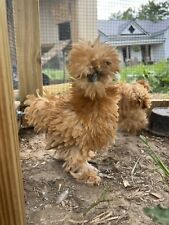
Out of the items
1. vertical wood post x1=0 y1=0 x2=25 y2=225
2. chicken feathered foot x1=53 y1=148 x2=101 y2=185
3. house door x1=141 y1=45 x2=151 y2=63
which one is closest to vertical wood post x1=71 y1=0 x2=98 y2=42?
house door x1=141 y1=45 x2=151 y2=63

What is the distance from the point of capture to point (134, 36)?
138 cm

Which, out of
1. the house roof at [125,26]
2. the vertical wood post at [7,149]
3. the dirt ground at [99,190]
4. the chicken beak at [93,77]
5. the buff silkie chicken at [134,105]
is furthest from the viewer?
the buff silkie chicken at [134,105]

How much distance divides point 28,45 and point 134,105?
0.68 meters

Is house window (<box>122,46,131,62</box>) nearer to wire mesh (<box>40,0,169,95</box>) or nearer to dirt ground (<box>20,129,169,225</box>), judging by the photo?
wire mesh (<box>40,0,169,95</box>)

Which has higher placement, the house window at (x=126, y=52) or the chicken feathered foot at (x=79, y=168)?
the house window at (x=126, y=52)

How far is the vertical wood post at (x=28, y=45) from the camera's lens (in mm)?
1554

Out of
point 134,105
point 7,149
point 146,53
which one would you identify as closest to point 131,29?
point 146,53

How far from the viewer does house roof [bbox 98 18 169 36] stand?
133cm

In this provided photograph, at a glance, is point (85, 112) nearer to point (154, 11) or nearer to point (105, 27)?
point (105, 27)

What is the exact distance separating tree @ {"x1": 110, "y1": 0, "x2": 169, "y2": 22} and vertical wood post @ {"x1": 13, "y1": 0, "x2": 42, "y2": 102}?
0.46 meters

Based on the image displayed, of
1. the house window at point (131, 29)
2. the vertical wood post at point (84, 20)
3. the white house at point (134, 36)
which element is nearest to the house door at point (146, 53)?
the white house at point (134, 36)

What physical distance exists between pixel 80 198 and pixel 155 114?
861mm

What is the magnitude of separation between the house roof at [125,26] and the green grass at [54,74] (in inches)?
11.4

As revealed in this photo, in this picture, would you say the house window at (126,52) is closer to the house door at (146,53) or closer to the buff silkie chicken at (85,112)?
the house door at (146,53)
